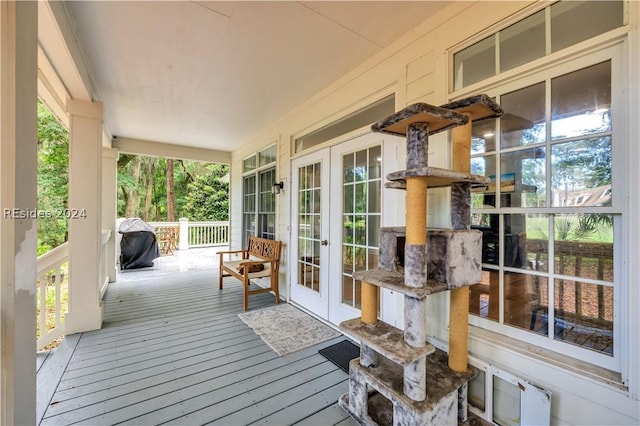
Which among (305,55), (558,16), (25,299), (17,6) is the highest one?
(305,55)

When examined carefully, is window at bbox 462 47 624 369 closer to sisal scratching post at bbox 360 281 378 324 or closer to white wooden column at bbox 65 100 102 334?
sisal scratching post at bbox 360 281 378 324

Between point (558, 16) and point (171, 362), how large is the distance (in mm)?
3685

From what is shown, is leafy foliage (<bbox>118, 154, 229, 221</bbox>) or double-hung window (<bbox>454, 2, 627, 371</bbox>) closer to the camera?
double-hung window (<bbox>454, 2, 627, 371</bbox>)

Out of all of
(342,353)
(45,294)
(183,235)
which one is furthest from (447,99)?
(183,235)

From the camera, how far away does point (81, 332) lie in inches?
112

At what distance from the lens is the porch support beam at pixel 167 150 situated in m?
5.34

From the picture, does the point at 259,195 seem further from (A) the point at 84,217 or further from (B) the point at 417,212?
(B) the point at 417,212

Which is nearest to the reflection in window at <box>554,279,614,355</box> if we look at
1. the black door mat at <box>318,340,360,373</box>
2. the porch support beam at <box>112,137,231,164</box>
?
the black door mat at <box>318,340,360,373</box>

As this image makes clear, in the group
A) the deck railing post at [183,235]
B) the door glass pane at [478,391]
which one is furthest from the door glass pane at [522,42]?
the deck railing post at [183,235]

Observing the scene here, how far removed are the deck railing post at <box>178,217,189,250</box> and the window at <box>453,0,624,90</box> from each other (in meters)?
8.36

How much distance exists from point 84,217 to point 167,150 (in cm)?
329

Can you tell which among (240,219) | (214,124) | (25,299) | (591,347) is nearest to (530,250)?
(591,347)

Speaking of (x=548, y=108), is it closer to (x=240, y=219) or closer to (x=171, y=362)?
(x=171, y=362)

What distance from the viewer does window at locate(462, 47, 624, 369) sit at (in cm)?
135
